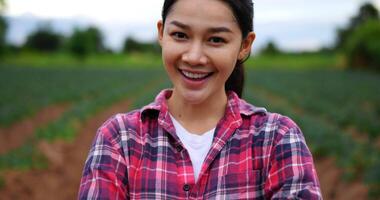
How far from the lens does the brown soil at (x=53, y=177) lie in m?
5.58

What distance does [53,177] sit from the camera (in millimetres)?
6281

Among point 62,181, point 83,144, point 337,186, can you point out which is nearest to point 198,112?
point 337,186

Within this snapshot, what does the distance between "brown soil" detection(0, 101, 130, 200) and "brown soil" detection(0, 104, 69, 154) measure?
1365 millimetres

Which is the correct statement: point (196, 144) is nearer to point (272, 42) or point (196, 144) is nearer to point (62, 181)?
point (62, 181)

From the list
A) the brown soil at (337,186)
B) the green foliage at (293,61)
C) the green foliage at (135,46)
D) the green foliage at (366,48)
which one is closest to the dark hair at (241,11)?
the brown soil at (337,186)

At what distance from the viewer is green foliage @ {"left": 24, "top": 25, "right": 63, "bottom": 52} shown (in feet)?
220

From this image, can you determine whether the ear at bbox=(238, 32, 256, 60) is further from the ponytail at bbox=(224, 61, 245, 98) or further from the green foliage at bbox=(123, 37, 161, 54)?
the green foliage at bbox=(123, 37, 161, 54)

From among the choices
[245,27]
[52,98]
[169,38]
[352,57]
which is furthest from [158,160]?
[352,57]

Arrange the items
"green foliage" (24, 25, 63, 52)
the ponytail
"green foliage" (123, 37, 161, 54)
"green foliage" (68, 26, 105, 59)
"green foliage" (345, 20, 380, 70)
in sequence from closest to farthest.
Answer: the ponytail, "green foliage" (345, 20, 380, 70), "green foliage" (68, 26, 105, 59), "green foliage" (24, 25, 63, 52), "green foliage" (123, 37, 161, 54)

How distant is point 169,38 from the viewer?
149 centimetres

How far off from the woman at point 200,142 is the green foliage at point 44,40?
218 feet

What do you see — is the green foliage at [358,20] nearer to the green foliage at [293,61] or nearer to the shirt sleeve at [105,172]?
the green foliage at [293,61]

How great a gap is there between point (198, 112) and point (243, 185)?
287mm

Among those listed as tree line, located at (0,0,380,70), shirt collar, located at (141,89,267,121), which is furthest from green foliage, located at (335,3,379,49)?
shirt collar, located at (141,89,267,121)
